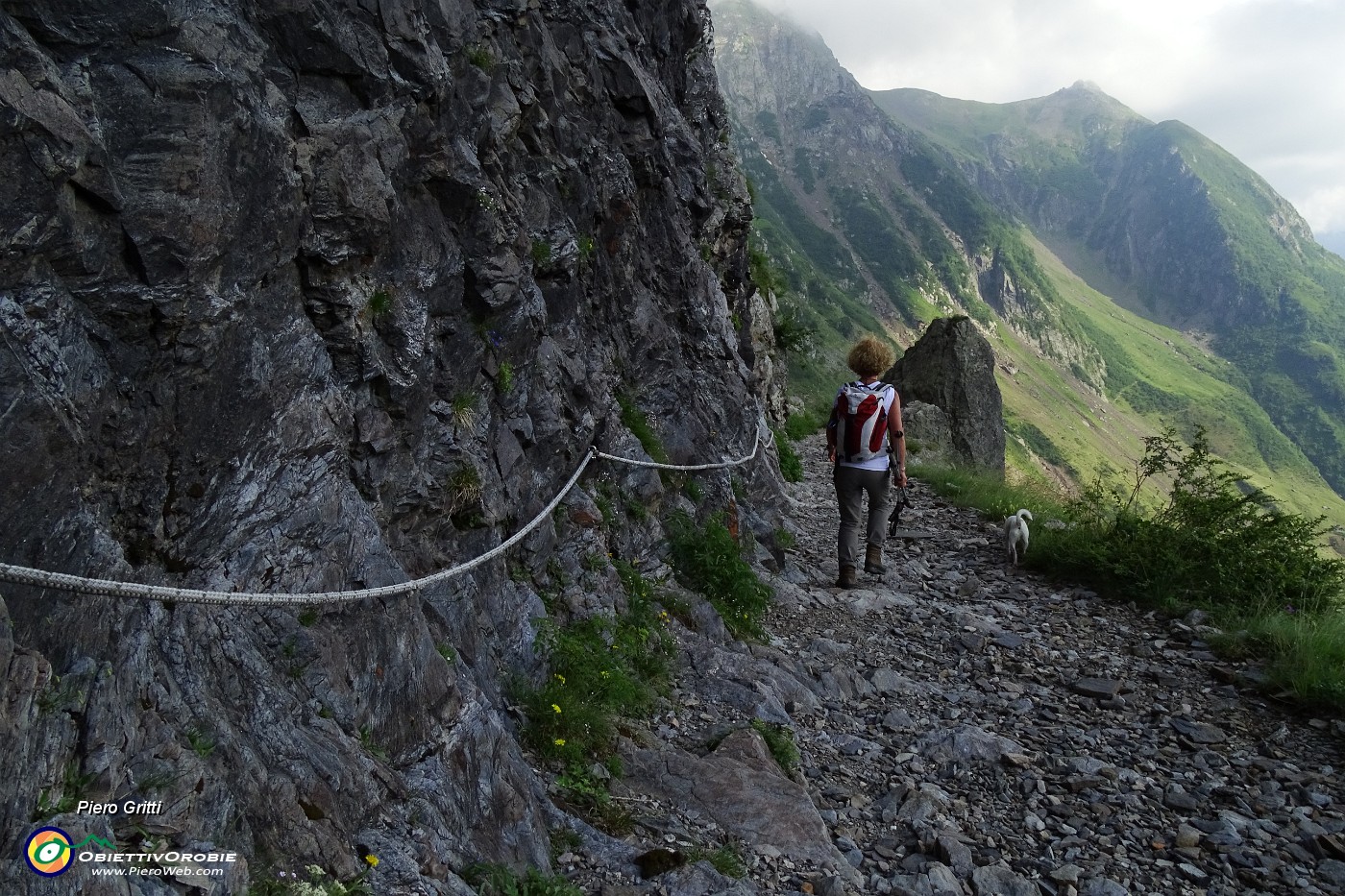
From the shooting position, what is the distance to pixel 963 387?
88.5 ft

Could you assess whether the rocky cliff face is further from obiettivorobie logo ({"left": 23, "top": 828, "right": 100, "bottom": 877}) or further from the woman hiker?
the woman hiker

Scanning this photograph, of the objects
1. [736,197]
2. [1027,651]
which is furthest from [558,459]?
[736,197]

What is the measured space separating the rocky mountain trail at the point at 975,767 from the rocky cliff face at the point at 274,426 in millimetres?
1201

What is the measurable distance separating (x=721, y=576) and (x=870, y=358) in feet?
12.3

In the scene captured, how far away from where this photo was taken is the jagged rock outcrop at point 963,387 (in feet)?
86.8

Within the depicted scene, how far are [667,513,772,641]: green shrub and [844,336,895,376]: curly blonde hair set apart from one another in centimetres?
299

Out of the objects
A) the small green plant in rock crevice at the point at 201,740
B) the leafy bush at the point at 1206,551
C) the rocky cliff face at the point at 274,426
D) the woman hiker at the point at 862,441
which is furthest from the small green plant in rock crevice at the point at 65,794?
the leafy bush at the point at 1206,551

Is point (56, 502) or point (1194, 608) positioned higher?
point (56, 502)

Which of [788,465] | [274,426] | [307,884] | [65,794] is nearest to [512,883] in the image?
[307,884]

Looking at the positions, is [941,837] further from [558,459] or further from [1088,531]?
[1088,531]

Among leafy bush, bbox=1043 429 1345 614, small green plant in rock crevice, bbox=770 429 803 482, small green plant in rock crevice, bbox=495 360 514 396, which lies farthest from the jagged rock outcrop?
small green plant in rock crevice, bbox=495 360 514 396

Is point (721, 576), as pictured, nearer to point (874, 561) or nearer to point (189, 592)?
point (874, 561)

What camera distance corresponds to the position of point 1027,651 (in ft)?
29.9

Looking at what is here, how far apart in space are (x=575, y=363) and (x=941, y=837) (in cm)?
576
